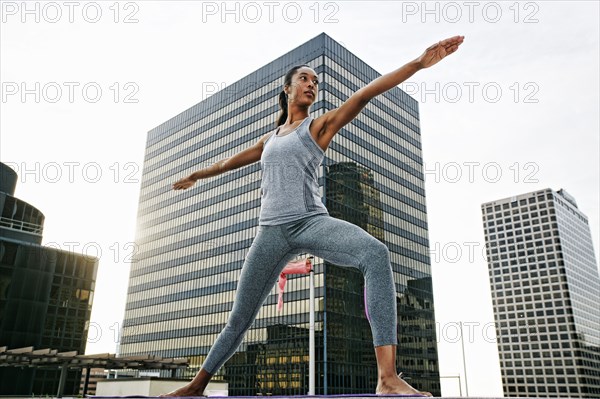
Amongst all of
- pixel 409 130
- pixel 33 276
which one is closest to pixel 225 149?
pixel 409 130

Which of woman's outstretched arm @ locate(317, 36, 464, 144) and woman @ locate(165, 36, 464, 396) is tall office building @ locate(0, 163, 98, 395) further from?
woman's outstretched arm @ locate(317, 36, 464, 144)

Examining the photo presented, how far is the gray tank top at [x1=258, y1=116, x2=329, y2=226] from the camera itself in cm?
525

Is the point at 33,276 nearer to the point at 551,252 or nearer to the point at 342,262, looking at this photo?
the point at 342,262

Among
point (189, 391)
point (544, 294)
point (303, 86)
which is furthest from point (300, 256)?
point (544, 294)

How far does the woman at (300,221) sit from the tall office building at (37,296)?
120 feet

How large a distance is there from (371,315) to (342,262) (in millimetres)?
622

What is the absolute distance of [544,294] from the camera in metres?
154

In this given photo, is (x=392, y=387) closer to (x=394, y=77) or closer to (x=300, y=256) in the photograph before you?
(x=394, y=77)

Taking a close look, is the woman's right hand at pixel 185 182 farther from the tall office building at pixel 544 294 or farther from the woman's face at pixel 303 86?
the tall office building at pixel 544 294

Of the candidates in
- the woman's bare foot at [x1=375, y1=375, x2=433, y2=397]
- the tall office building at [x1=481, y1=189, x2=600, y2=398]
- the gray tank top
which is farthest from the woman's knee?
the tall office building at [x1=481, y1=189, x2=600, y2=398]

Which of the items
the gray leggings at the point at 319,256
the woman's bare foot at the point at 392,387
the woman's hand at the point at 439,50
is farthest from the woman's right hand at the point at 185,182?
the woman's bare foot at the point at 392,387

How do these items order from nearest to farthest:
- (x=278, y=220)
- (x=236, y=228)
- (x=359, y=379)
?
(x=278, y=220)
(x=359, y=379)
(x=236, y=228)

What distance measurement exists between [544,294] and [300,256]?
115260mm

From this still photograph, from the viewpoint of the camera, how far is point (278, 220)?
17.3ft
